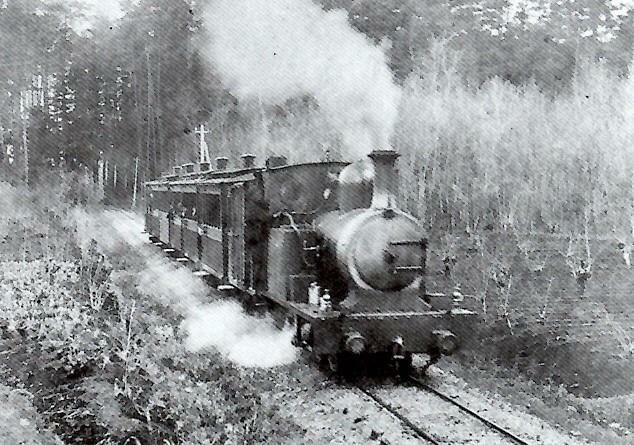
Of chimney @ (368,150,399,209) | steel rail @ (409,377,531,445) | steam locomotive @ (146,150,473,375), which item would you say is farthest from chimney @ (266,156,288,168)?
steel rail @ (409,377,531,445)

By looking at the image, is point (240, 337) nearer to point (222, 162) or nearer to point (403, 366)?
point (403, 366)

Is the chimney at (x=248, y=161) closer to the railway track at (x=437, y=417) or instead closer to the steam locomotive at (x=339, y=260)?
the steam locomotive at (x=339, y=260)

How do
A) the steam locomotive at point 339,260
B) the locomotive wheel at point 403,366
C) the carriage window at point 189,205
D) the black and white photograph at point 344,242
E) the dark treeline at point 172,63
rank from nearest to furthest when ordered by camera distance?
the black and white photograph at point 344,242
the steam locomotive at point 339,260
the locomotive wheel at point 403,366
the carriage window at point 189,205
the dark treeline at point 172,63

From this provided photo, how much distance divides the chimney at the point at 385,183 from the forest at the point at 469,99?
5.23 metres

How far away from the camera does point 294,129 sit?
2133cm

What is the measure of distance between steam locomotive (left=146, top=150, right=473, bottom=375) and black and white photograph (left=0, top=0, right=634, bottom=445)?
3cm

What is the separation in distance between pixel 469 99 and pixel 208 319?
1042cm

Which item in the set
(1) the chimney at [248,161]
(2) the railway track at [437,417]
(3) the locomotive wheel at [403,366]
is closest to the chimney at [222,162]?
(1) the chimney at [248,161]

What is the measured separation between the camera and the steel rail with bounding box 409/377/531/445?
6.03 metres

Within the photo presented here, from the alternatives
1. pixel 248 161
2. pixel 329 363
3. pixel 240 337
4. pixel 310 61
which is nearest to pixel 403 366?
pixel 329 363

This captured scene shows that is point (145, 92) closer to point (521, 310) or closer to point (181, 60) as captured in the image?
point (181, 60)

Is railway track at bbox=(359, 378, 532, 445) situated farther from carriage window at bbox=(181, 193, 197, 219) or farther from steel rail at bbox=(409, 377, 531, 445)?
carriage window at bbox=(181, 193, 197, 219)

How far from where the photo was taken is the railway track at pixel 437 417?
20.1 ft

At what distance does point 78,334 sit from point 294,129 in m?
14.2
